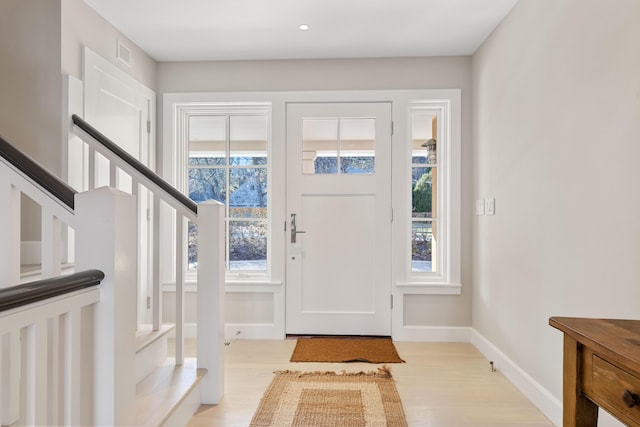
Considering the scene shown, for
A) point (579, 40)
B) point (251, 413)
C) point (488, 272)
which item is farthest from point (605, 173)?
point (251, 413)

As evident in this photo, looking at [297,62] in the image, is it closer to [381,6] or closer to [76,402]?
[381,6]

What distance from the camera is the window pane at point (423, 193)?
11.1ft

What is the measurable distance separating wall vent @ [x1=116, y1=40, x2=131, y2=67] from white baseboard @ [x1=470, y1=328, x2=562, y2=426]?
3340mm

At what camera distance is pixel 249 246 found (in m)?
3.47

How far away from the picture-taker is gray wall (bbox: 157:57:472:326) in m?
3.27

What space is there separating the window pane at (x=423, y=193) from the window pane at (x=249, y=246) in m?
1.31

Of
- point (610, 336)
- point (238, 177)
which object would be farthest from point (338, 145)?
point (610, 336)

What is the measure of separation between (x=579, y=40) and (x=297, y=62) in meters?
2.10

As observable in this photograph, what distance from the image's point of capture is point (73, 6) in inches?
93.4

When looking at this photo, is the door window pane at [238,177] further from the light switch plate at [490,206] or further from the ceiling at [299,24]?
the light switch plate at [490,206]

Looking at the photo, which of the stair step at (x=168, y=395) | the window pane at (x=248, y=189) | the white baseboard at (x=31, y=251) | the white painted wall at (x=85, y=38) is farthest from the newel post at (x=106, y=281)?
the window pane at (x=248, y=189)

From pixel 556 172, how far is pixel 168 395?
2.19m

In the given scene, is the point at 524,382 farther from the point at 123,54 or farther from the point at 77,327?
the point at 123,54

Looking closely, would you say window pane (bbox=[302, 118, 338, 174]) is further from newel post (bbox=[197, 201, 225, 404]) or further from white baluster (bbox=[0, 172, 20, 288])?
white baluster (bbox=[0, 172, 20, 288])
